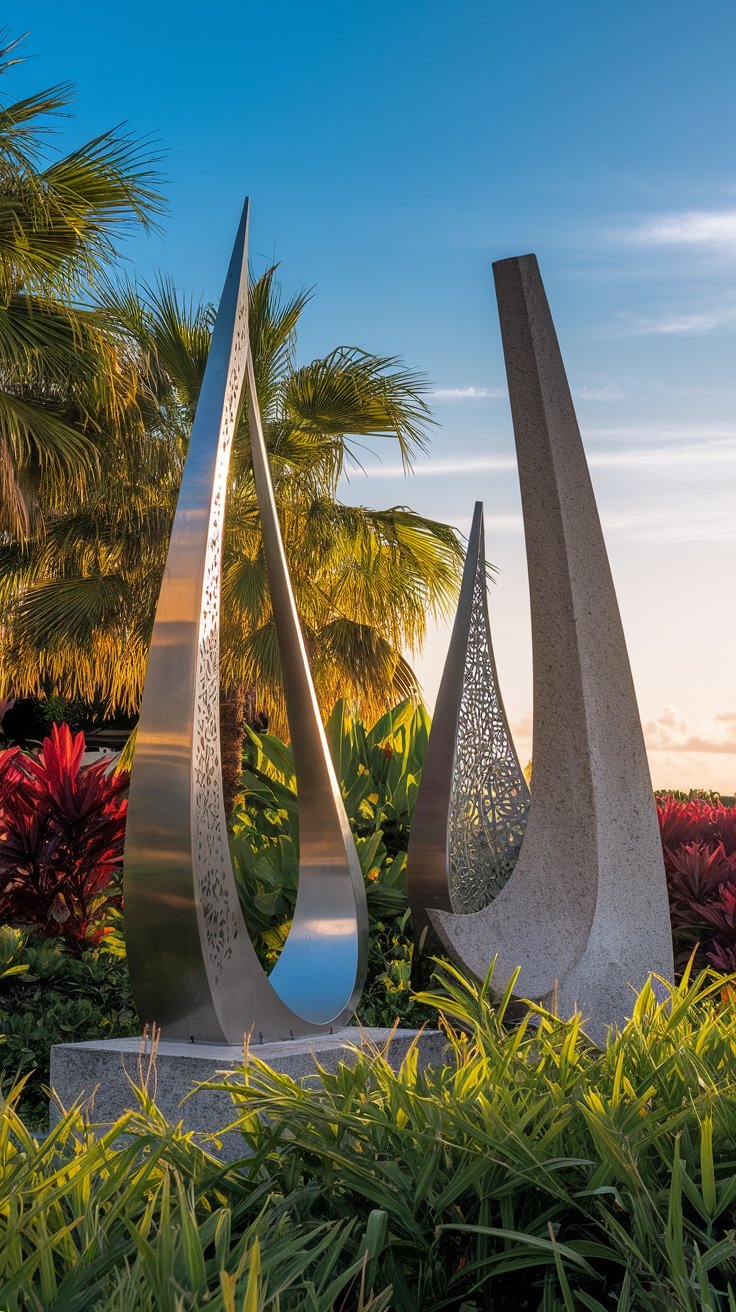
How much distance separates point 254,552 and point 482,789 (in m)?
7.15

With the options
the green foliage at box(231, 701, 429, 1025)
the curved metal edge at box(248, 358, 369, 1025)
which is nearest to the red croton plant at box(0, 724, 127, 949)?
the green foliage at box(231, 701, 429, 1025)

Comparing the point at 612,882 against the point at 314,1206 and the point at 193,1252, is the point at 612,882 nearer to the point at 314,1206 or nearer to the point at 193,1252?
the point at 314,1206

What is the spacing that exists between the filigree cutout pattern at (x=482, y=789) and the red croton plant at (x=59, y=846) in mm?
1681

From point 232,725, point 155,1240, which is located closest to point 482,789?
point 155,1240

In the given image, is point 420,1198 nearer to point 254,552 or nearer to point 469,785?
point 469,785

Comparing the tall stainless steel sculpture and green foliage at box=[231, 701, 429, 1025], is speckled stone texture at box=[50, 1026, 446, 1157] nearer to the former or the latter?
the tall stainless steel sculpture

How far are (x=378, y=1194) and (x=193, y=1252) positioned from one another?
486 millimetres

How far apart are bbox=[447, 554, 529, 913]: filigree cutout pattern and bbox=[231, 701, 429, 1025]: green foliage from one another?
0.47 meters

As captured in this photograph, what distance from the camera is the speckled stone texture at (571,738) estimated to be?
18.0 feet

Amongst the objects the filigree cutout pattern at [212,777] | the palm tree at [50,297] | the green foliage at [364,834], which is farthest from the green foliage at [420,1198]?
the palm tree at [50,297]

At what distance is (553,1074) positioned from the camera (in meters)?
2.39

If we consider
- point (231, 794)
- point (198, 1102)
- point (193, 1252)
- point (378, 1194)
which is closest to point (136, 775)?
point (198, 1102)

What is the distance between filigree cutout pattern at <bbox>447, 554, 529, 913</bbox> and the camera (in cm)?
534

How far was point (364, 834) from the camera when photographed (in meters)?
6.21
